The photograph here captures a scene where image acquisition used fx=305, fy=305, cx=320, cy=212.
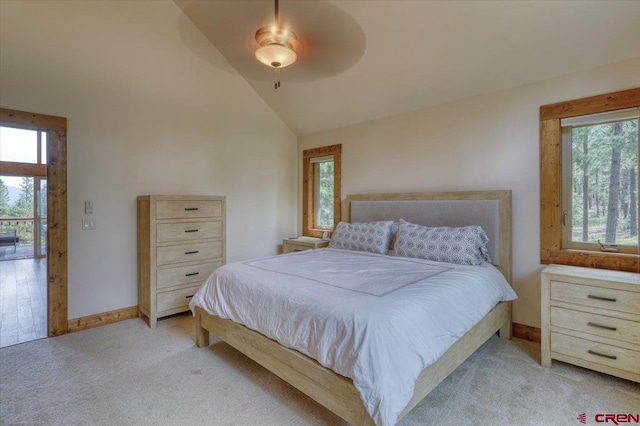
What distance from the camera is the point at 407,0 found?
243cm

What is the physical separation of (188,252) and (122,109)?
1656mm

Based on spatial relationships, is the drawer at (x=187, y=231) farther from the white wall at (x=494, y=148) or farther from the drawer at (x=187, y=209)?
the white wall at (x=494, y=148)

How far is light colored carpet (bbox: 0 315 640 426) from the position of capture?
1.74 m

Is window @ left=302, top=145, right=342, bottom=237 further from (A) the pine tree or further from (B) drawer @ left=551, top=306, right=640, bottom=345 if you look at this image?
(A) the pine tree

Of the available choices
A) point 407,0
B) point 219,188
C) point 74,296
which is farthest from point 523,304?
point 74,296

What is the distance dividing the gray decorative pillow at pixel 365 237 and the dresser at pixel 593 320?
1412 millimetres

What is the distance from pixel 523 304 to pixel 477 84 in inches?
83.2

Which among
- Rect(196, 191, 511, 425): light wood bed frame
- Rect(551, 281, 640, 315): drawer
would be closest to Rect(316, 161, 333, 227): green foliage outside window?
Rect(196, 191, 511, 425): light wood bed frame

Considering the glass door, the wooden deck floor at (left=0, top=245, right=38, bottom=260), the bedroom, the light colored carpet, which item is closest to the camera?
the light colored carpet

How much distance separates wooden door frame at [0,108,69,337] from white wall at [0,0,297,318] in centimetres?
7

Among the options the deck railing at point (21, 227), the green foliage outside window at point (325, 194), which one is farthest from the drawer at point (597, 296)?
the deck railing at point (21, 227)

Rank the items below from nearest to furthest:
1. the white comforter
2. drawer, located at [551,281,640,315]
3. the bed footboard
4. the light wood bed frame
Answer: the white comforter
the light wood bed frame
drawer, located at [551,281,640,315]
the bed footboard

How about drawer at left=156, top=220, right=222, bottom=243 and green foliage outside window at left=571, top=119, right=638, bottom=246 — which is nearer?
green foliage outside window at left=571, top=119, right=638, bottom=246

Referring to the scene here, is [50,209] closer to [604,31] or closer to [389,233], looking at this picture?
[389,233]
